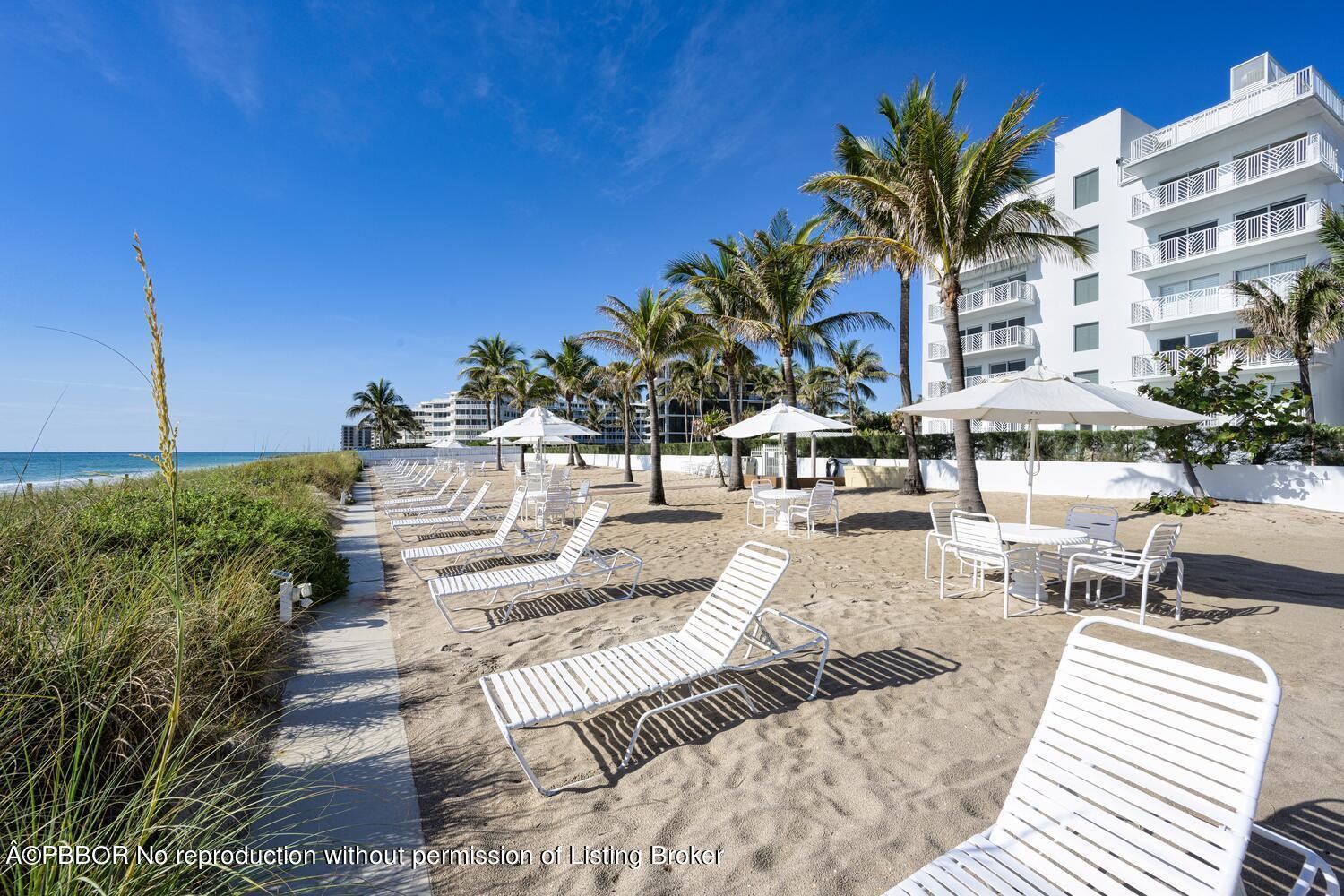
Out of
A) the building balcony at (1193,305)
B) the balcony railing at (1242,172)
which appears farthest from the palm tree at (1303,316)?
the balcony railing at (1242,172)

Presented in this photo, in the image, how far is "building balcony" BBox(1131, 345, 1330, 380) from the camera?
63.6ft

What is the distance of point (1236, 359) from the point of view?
59.0ft

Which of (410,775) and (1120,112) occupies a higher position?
(1120,112)

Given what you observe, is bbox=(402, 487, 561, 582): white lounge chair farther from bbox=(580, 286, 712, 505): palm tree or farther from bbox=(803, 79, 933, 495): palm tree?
bbox=(803, 79, 933, 495): palm tree

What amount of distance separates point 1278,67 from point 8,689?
125 ft

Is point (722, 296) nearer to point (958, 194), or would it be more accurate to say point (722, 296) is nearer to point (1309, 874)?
point (958, 194)

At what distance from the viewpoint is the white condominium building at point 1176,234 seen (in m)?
20.3

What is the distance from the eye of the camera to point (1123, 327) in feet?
79.6

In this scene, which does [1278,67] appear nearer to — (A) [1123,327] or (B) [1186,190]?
(B) [1186,190]

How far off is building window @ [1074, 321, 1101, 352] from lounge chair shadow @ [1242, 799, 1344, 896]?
28.0 metres

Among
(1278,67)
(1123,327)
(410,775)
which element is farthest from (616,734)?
(1278,67)

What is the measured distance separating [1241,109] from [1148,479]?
55.5 feet

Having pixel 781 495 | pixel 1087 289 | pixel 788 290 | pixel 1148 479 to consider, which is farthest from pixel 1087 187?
pixel 781 495

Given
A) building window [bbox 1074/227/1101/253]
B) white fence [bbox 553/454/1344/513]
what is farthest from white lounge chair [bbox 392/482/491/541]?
building window [bbox 1074/227/1101/253]
